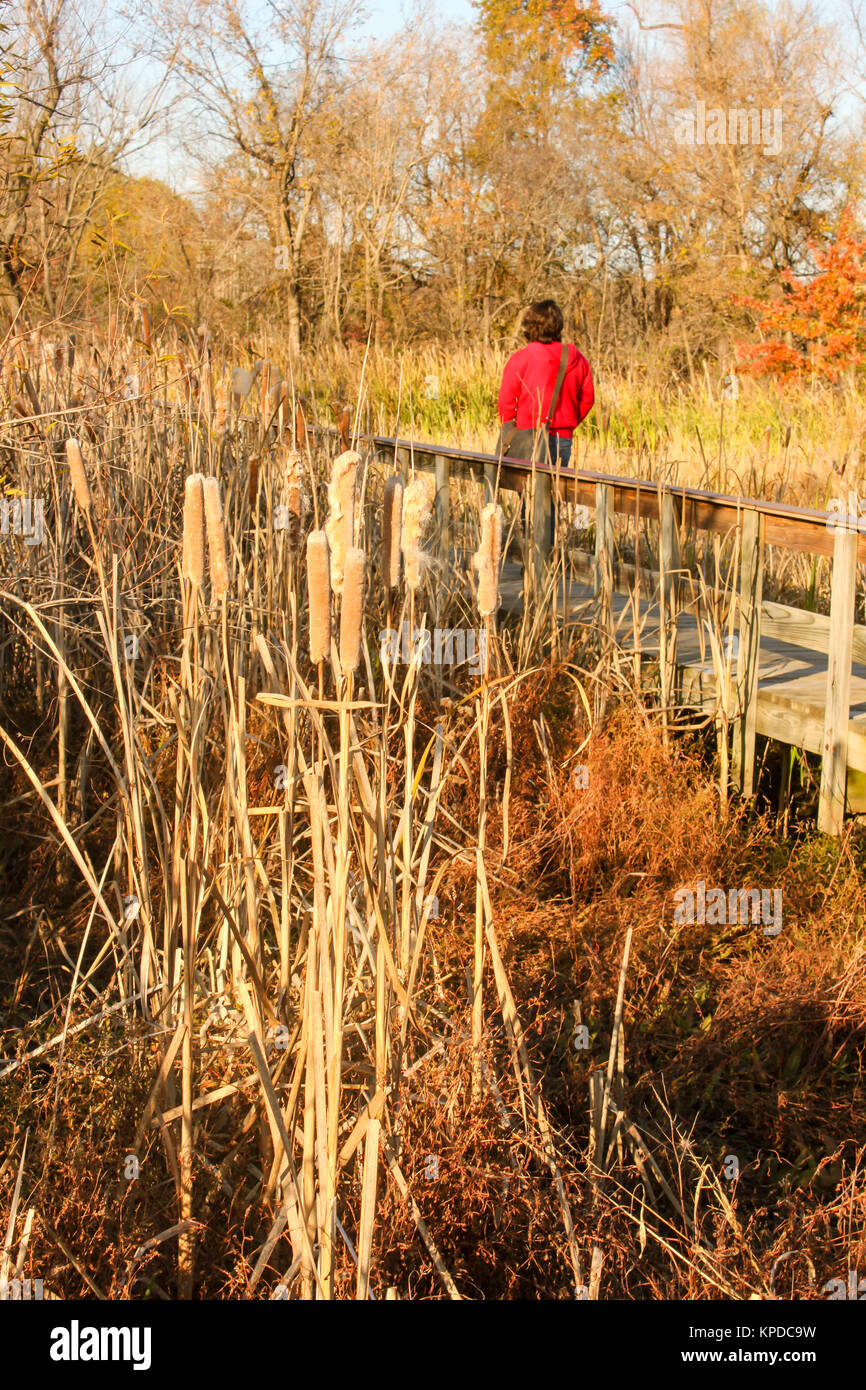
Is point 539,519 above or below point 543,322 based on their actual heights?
below

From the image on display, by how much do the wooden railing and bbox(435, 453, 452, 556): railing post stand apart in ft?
0.24

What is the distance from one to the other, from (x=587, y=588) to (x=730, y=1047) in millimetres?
2698

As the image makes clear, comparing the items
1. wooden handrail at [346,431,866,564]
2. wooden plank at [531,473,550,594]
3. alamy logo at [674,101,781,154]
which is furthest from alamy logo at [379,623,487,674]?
alamy logo at [674,101,781,154]

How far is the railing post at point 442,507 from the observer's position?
13.0ft

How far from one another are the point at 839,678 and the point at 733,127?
1341 centimetres

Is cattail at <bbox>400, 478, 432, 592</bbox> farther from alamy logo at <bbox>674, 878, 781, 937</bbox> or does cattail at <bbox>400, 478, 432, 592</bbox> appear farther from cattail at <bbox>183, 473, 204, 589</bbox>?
alamy logo at <bbox>674, 878, 781, 937</bbox>

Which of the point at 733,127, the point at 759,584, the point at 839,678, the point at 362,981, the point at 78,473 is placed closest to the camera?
the point at 78,473

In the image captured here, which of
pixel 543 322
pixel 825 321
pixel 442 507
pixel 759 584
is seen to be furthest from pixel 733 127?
pixel 759 584

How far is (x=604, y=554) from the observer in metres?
3.40

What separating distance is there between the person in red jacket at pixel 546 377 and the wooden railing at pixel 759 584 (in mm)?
1501

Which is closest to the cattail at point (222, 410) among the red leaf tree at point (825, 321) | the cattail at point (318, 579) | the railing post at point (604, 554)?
the railing post at point (604, 554)

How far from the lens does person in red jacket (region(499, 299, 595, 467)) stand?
5.29 metres
